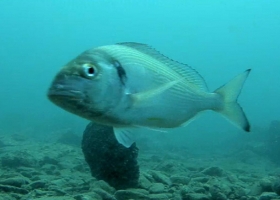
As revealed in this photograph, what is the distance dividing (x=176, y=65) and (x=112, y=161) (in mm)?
3193

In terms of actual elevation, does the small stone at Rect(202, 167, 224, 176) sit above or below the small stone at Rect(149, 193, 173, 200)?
below

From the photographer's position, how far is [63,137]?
58.1 feet

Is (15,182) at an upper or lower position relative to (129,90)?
lower

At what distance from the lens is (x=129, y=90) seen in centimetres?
190

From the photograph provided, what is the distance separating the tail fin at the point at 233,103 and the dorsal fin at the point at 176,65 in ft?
0.61

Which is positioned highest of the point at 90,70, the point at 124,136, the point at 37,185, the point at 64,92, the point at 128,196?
the point at 90,70

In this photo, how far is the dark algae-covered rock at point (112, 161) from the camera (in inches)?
198

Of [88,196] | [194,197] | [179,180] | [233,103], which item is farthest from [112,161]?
[233,103]

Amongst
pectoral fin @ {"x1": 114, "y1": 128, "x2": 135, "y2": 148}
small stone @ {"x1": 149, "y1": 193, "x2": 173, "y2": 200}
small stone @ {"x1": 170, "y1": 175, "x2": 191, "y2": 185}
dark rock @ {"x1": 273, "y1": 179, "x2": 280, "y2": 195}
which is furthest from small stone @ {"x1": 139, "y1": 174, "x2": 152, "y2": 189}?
pectoral fin @ {"x1": 114, "y1": 128, "x2": 135, "y2": 148}

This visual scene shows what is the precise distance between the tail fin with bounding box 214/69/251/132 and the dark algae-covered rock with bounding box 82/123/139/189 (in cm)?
293

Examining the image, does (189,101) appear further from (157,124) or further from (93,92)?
(93,92)

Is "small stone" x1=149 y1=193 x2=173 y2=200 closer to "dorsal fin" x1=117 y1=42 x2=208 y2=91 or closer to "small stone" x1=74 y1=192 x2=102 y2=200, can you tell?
"small stone" x1=74 y1=192 x2=102 y2=200

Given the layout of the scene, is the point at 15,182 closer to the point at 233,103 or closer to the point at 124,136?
the point at 124,136

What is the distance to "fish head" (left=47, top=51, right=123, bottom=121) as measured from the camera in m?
1.77
